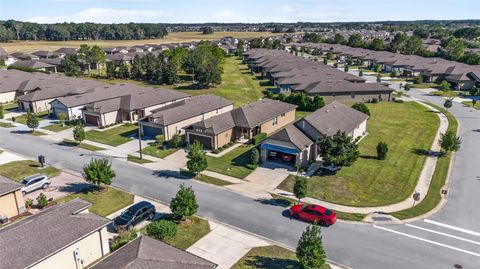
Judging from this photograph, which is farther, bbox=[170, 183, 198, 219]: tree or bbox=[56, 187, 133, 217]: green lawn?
bbox=[56, 187, 133, 217]: green lawn

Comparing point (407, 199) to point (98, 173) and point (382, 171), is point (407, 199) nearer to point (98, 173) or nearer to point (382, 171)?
→ point (382, 171)

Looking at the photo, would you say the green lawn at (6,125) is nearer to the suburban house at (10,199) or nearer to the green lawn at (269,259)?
the suburban house at (10,199)

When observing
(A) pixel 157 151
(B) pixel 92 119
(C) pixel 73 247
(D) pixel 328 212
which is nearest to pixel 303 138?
(D) pixel 328 212

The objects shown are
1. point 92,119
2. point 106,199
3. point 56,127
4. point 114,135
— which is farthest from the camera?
point 92,119

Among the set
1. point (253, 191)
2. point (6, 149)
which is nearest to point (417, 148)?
point (253, 191)

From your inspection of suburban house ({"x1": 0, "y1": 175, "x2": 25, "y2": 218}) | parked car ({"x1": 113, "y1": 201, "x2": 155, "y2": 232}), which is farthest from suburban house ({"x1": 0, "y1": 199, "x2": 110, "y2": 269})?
suburban house ({"x1": 0, "y1": 175, "x2": 25, "y2": 218})

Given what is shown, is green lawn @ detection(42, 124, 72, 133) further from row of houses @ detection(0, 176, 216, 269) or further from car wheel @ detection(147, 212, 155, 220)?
row of houses @ detection(0, 176, 216, 269)
